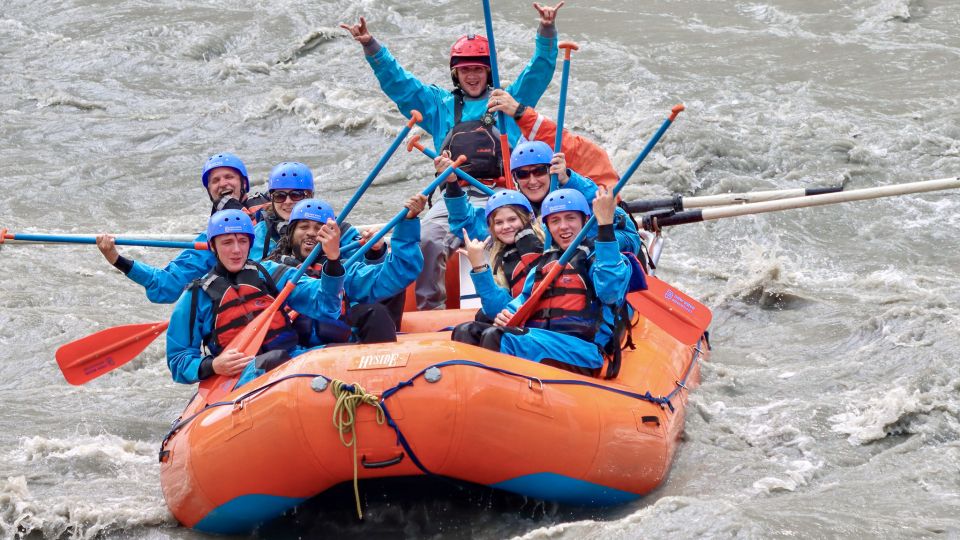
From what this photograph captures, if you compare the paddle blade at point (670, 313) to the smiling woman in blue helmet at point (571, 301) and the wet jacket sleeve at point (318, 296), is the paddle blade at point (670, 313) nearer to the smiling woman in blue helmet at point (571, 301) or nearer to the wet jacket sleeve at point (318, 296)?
the smiling woman in blue helmet at point (571, 301)

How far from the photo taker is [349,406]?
15.0 ft

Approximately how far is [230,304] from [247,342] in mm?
222

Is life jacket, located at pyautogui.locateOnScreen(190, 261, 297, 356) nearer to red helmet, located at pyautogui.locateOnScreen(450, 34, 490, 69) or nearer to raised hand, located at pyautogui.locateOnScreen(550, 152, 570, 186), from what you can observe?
raised hand, located at pyautogui.locateOnScreen(550, 152, 570, 186)

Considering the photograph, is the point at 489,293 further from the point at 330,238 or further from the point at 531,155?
the point at 531,155

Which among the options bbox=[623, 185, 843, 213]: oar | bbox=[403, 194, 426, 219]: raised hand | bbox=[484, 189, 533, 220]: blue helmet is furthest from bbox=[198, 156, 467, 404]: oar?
bbox=[623, 185, 843, 213]: oar

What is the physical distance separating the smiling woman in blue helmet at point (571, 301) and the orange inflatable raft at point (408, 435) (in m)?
0.26

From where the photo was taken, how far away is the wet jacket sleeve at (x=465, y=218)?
6.51m

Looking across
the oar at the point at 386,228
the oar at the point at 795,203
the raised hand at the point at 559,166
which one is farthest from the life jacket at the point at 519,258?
the oar at the point at 795,203

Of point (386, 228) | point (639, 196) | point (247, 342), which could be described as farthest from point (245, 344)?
point (639, 196)

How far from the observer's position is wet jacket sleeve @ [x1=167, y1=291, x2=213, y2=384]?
5.55 m

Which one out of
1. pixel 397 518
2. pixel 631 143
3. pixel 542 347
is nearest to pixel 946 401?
pixel 542 347

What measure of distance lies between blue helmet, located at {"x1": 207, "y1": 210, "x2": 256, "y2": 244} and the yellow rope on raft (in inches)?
49.8

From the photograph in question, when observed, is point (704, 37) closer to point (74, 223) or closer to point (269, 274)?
point (74, 223)

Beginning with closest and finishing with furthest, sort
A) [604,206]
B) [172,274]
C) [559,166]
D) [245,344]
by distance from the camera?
[604,206]
[245,344]
[172,274]
[559,166]
